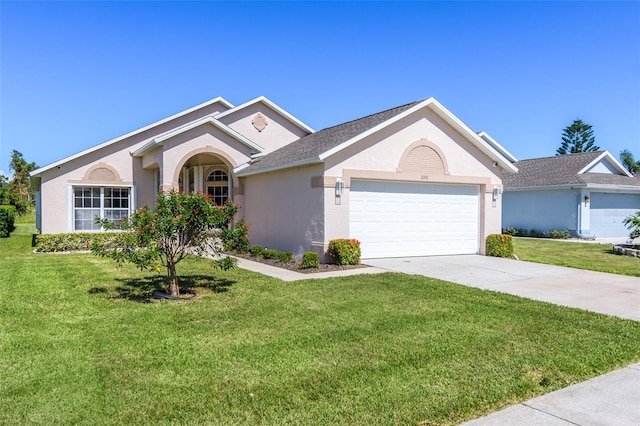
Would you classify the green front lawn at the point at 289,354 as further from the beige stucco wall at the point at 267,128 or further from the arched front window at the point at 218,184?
the beige stucco wall at the point at 267,128

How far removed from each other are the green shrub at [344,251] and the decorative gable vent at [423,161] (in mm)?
3189

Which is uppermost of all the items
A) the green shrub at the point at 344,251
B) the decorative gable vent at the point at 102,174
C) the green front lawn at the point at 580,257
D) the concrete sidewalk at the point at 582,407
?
the decorative gable vent at the point at 102,174

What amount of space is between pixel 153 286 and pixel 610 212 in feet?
84.1

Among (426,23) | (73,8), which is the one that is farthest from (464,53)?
(73,8)

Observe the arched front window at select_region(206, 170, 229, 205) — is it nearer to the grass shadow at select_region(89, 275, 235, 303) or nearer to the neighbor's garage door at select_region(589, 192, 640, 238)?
the grass shadow at select_region(89, 275, 235, 303)

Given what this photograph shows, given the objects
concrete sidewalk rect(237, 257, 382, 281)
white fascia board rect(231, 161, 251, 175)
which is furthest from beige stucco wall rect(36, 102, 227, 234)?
concrete sidewalk rect(237, 257, 382, 281)

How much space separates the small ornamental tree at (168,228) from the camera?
7.92 metres

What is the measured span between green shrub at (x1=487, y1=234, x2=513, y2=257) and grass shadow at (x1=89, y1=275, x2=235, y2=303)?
9.53 metres

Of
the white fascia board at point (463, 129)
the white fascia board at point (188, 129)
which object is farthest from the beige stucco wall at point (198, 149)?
the white fascia board at point (463, 129)

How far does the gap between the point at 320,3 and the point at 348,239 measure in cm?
876

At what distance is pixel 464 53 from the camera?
1744 centimetres

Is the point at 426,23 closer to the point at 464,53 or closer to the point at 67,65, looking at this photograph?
the point at 464,53

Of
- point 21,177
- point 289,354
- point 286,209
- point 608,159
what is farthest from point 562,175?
A: point 21,177

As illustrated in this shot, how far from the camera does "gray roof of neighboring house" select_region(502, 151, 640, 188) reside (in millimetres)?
24281
